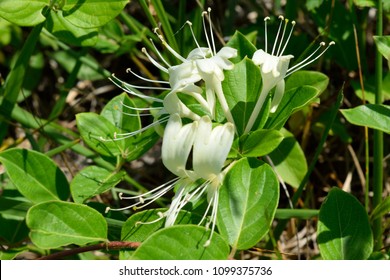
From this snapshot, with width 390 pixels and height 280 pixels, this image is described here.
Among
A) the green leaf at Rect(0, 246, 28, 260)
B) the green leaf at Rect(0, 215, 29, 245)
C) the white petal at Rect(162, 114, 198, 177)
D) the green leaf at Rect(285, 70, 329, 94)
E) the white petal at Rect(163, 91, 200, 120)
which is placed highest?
the white petal at Rect(163, 91, 200, 120)

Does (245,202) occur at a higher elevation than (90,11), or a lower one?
lower

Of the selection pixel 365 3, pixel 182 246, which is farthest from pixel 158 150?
pixel 182 246

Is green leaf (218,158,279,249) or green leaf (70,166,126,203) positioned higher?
green leaf (218,158,279,249)

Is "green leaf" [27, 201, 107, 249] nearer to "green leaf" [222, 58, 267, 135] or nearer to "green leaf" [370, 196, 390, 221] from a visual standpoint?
"green leaf" [222, 58, 267, 135]

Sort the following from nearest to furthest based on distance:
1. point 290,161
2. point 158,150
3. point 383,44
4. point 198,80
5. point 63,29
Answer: point 198,80 → point 383,44 → point 63,29 → point 290,161 → point 158,150

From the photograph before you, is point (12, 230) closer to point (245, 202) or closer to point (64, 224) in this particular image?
point (64, 224)

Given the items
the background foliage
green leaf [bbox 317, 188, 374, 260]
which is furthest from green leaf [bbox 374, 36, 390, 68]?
green leaf [bbox 317, 188, 374, 260]
